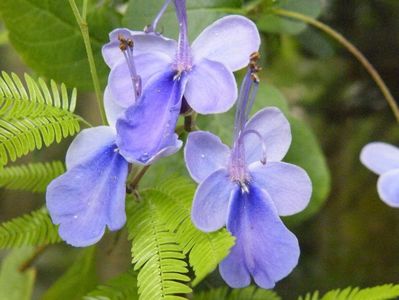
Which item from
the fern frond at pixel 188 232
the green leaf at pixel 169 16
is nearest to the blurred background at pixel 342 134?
the green leaf at pixel 169 16

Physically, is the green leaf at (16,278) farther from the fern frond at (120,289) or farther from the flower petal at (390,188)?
the flower petal at (390,188)

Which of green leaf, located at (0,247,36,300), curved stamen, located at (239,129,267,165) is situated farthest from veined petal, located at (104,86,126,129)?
green leaf, located at (0,247,36,300)

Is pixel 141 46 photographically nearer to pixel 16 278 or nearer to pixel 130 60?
pixel 130 60

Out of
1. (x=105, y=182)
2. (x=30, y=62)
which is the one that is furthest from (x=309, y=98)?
(x=105, y=182)

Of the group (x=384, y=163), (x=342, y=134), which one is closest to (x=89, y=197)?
(x=384, y=163)

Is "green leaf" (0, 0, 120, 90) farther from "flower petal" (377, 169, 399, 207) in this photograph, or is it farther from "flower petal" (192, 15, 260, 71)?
"flower petal" (377, 169, 399, 207)

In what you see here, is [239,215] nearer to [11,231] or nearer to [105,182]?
[105,182]
